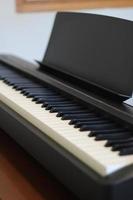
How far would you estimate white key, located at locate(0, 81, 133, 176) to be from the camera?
0.83 metres

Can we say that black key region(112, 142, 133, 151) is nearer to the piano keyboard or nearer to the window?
the piano keyboard

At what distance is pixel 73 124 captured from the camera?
1.06 meters

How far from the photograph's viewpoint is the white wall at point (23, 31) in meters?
2.19

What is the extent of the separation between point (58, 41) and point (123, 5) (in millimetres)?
1316

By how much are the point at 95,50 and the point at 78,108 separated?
0.79 ft

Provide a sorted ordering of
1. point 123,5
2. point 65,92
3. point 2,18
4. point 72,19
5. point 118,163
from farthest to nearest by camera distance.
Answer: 1. point 123,5
2. point 2,18
3. point 72,19
4. point 65,92
5. point 118,163

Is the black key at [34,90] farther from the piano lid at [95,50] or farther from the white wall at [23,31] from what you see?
the white wall at [23,31]

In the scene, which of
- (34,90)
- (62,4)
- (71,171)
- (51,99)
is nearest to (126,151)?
(71,171)

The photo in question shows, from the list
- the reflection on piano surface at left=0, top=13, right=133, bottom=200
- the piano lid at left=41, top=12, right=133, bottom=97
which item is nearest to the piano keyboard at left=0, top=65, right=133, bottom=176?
the reflection on piano surface at left=0, top=13, right=133, bottom=200

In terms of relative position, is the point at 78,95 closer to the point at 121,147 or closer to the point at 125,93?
the point at 125,93

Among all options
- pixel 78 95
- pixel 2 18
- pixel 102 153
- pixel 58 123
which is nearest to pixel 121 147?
pixel 102 153

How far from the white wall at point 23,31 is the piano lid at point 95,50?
69cm

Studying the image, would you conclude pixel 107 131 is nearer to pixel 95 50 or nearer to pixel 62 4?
pixel 95 50

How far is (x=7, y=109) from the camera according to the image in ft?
4.07
